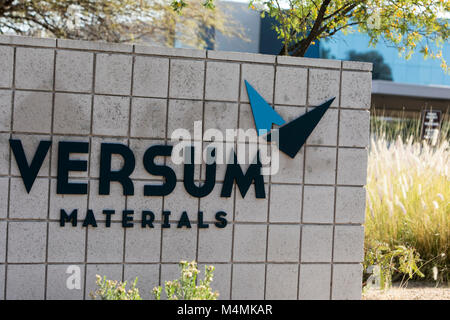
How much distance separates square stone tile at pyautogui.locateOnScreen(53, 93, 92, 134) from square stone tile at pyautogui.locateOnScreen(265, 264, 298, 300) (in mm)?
1733

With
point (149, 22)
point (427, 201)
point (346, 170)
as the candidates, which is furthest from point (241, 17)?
point (346, 170)

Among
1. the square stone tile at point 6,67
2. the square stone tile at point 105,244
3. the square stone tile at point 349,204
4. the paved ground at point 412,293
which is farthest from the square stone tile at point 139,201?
the paved ground at point 412,293

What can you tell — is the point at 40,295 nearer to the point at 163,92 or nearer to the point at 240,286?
the point at 240,286

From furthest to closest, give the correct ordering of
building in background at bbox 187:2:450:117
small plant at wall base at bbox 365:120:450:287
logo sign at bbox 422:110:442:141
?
1. building in background at bbox 187:2:450:117
2. logo sign at bbox 422:110:442:141
3. small plant at wall base at bbox 365:120:450:287

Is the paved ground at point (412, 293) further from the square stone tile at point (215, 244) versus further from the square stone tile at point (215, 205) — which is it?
the square stone tile at point (215, 205)

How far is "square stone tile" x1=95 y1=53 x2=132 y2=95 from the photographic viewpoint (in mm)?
3842

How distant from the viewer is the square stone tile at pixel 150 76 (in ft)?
12.8

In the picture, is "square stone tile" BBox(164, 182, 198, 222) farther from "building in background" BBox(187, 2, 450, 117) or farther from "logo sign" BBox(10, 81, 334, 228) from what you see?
"building in background" BBox(187, 2, 450, 117)

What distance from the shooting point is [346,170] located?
13.6 ft

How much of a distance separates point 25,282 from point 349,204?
2471mm

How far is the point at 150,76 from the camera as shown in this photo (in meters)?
3.90

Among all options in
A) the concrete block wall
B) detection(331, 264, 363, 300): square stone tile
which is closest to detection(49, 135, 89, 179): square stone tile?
the concrete block wall

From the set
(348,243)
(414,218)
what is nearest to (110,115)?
(348,243)

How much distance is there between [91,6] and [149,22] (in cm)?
178
